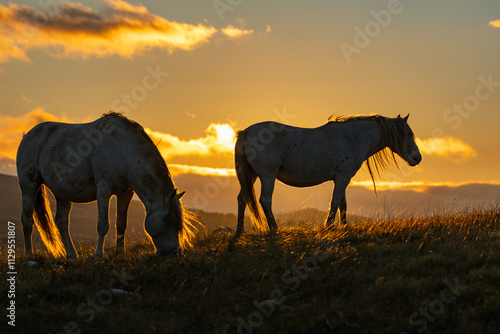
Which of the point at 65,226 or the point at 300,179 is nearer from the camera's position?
the point at 65,226

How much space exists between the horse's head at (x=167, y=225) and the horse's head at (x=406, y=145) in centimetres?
615

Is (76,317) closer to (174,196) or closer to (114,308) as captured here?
(114,308)

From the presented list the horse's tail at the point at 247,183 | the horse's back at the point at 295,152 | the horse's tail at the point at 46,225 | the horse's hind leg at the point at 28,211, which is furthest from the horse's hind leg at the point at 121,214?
the horse's back at the point at 295,152

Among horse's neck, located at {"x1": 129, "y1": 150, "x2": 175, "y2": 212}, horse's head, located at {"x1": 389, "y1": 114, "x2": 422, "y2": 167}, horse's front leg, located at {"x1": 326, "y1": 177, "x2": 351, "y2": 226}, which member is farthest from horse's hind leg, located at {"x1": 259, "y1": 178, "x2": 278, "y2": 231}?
horse's head, located at {"x1": 389, "y1": 114, "x2": 422, "y2": 167}

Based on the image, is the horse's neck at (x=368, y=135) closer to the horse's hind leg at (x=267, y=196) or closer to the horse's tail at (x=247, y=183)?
the horse's hind leg at (x=267, y=196)

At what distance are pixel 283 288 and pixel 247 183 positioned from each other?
4369mm

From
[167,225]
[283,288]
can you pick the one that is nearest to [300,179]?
[167,225]

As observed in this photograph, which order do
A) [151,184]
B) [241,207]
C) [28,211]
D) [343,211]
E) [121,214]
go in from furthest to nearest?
1. [343,211]
2. [241,207]
3. [28,211]
4. [121,214]
5. [151,184]

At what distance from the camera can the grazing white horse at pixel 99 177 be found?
30.0 ft

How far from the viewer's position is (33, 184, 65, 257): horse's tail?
10953mm

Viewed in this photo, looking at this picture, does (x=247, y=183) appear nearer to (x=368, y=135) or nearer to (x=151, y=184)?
(x=151, y=184)

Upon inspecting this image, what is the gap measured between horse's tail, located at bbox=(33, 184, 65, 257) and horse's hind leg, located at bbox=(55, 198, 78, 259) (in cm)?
46

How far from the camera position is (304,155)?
11.2m

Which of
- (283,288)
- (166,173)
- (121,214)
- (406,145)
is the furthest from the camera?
(406,145)
